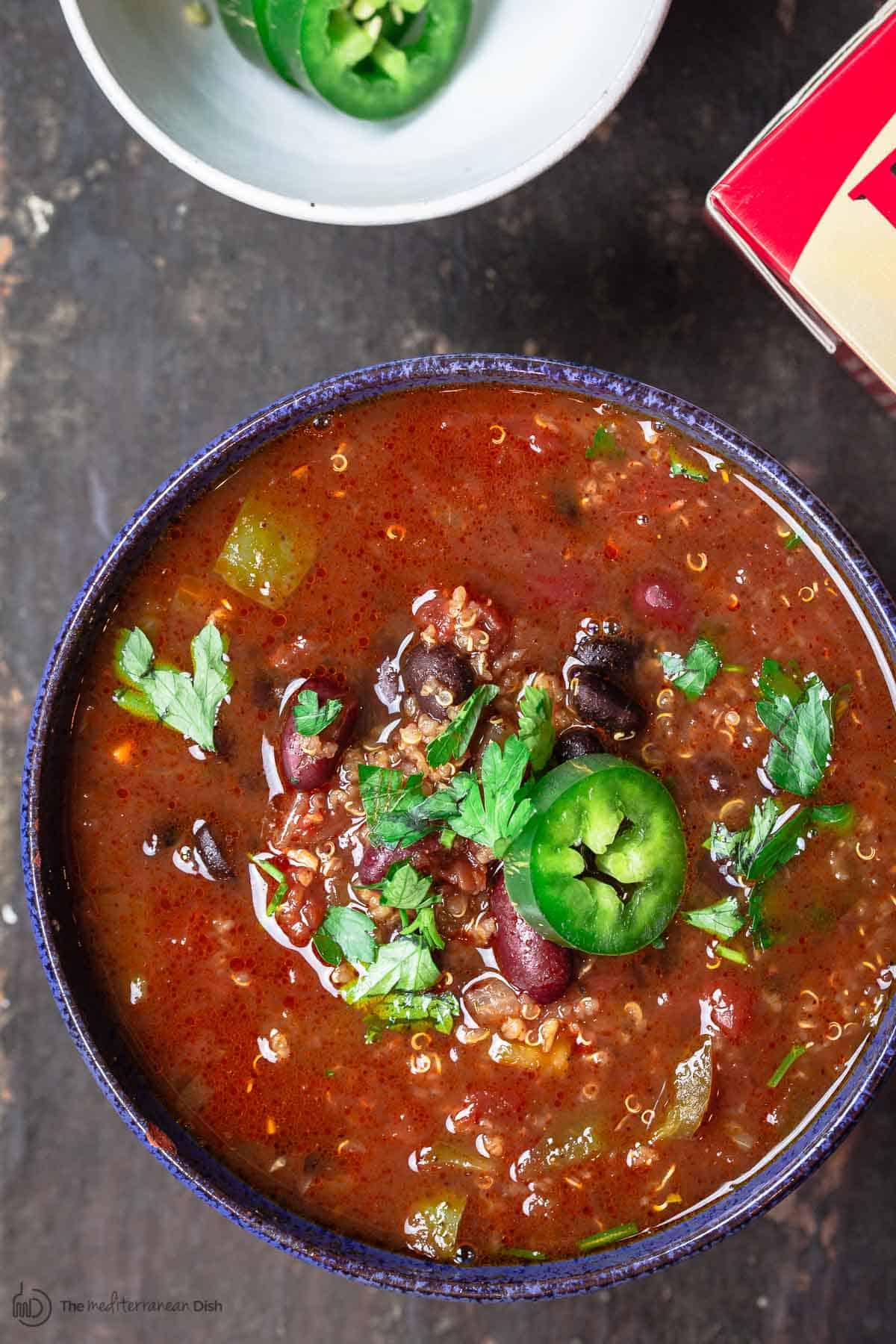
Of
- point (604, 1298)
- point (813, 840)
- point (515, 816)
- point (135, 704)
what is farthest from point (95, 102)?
point (604, 1298)

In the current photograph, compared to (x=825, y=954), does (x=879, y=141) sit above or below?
above

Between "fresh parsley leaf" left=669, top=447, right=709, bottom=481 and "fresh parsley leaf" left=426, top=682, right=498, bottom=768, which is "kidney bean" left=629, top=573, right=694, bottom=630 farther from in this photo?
"fresh parsley leaf" left=426, top=682, right=498, bottom=768

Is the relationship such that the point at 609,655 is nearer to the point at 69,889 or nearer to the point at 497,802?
the point at 497,802

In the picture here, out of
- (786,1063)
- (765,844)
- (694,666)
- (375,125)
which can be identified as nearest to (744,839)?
(765,844)

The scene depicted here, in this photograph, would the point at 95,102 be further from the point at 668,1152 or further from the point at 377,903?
the point at 668,1152

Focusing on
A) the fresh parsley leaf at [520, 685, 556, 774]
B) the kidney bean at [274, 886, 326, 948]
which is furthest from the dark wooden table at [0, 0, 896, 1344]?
the fresh parsley leaf at [520, 685, 556, 774]

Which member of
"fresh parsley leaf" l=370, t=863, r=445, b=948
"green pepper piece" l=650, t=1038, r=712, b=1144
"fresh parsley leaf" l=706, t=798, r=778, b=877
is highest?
"fresh parsley leaf" l=370, t=863, r=445, b=948

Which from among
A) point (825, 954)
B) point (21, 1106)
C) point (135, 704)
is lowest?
point (825, 954)

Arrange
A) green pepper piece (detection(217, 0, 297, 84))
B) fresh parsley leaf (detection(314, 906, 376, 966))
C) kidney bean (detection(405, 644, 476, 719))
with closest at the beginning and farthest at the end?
kidney bean (detection(405, 644, 476, 719)), fresh parsley leaf (detection(314, 906, 376, 966)), green pepper piece (detection(217, 0, 297, 84))
